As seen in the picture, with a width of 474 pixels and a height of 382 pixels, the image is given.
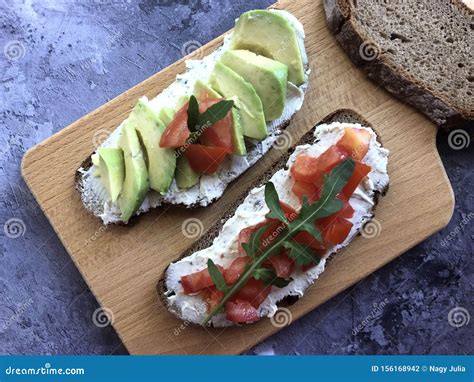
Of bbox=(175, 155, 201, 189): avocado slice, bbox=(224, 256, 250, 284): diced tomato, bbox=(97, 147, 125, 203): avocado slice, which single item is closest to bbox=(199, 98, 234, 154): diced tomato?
bbox=(175, 155, 201, 189): avocado slice

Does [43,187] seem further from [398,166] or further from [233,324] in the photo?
[398,166]

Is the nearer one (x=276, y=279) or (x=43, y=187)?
(x=276, y=279)

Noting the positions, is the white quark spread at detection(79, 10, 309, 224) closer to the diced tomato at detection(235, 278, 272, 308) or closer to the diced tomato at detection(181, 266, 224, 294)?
the diced tomato at detection(181, 266, 224, 294)

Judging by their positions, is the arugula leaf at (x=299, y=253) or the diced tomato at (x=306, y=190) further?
the diced tomato at (x=306, y=190)

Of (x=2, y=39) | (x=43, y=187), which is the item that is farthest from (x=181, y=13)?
(x=43, y=187)

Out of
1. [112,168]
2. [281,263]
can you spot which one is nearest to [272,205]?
[281,263]

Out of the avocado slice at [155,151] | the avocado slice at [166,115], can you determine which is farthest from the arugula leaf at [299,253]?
the avocado slice at [166,115]

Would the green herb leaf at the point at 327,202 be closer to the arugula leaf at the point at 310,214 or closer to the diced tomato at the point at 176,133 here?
the arugula leaf at the point at 310,214
